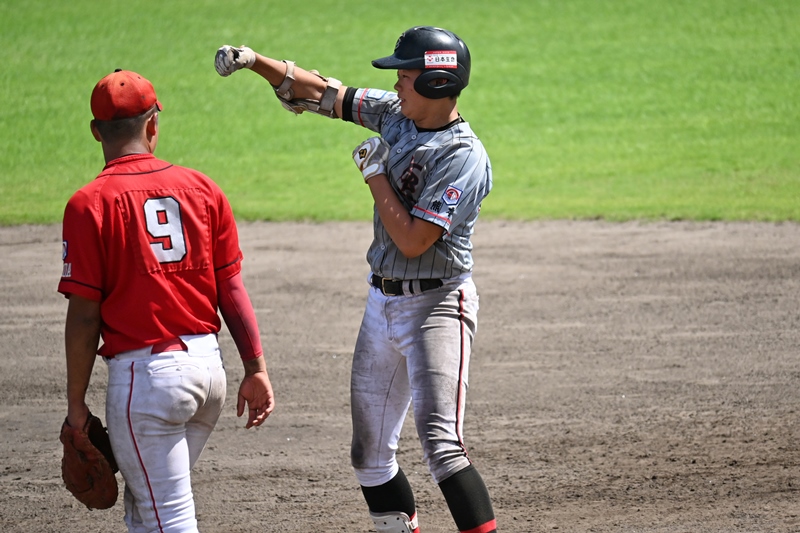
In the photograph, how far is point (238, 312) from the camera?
321 cm

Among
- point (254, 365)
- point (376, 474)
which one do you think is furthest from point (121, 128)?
point (376, 474)

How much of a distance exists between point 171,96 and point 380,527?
45.5ft

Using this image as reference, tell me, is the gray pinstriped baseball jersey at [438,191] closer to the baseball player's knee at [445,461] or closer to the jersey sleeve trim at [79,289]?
the baseball player's knee at [445,461]

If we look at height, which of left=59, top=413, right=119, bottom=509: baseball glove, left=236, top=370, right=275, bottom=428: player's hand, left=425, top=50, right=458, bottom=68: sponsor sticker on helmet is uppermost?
left=425, top=50, right=458, bottom=68: sponsor sticker on helmet

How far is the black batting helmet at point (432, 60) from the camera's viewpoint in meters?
3.56

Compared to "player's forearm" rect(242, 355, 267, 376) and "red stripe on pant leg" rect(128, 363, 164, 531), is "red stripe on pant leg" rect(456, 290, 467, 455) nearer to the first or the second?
"player's forearm" rect(242, 355, 267, 376)

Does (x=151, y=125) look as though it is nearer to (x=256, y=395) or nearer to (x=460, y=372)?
(x=256, y=395)

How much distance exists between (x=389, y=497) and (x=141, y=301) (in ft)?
4.38

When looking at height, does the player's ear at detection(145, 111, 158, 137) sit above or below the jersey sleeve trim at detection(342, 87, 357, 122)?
below

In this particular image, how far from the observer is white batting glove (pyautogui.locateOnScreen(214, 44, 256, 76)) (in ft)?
12.1

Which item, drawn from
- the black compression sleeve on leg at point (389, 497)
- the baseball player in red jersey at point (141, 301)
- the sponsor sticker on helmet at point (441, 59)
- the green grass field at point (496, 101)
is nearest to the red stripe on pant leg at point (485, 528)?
the black compression sleeve on leg at point (389, 497)

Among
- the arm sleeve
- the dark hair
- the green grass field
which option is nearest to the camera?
the dark hair

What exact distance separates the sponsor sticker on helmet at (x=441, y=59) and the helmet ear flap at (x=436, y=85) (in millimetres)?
25

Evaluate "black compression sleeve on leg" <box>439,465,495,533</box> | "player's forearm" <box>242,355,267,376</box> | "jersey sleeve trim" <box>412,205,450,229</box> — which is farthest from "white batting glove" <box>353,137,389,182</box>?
"black compression sleeve on leg" <box>439,465,495,533</box>
